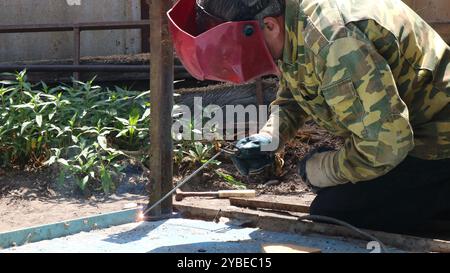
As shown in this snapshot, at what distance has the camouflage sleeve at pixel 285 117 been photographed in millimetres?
3283

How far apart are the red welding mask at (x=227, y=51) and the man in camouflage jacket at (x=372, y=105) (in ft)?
0.20

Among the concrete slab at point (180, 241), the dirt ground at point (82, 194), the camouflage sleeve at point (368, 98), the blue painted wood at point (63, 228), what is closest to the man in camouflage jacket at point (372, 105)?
the camouflage sleeve at point (368, 98)

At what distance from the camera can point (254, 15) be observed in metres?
2.69

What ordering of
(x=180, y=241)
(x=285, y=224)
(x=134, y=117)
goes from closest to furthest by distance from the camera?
1. (x=180, y=241)
2. (x=285, y=224)
3. (x=134, y=117)

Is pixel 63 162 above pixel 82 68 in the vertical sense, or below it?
below

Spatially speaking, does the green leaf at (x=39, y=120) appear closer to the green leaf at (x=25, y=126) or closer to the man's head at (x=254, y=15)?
the green leaf at (x=25, y=126)

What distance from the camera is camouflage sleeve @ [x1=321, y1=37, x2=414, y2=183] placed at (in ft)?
8.30

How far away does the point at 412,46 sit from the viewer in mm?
2766

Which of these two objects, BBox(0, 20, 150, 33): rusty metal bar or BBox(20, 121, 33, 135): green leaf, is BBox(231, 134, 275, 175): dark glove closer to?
BBox(20, 121, 33, 135): green leaf

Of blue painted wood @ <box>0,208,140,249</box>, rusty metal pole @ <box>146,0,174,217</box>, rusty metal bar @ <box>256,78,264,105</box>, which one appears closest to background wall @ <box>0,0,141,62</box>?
rusty metal bar @ <box>256,78,264,105</box>

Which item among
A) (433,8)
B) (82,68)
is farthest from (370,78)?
(433,8)

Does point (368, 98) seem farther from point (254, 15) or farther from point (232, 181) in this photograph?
point (232, 181)

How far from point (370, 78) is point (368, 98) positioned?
66mm
